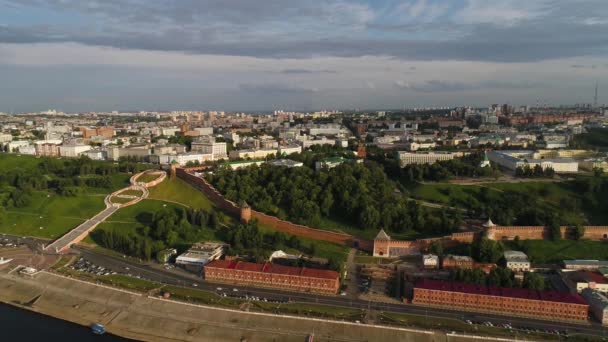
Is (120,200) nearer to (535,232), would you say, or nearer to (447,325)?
(447,325)

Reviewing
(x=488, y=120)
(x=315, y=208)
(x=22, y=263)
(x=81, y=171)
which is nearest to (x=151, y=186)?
(x=81, y=171)

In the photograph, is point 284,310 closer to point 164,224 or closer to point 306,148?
point 164,224

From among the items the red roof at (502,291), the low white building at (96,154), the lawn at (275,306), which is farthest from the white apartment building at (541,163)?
the low white building at (96,154)

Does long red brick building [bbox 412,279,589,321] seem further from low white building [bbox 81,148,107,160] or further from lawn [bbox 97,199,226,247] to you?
low white building [bbox 81,148,107,160]

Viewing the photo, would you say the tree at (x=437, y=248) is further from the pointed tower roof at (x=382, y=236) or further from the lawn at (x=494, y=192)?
the lawn at (x=494, y=192)

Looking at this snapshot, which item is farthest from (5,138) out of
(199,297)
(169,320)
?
(169,320)

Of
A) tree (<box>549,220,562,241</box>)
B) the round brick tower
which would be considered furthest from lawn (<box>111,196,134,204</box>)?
tree (<box>549,220,562,241</box>)
